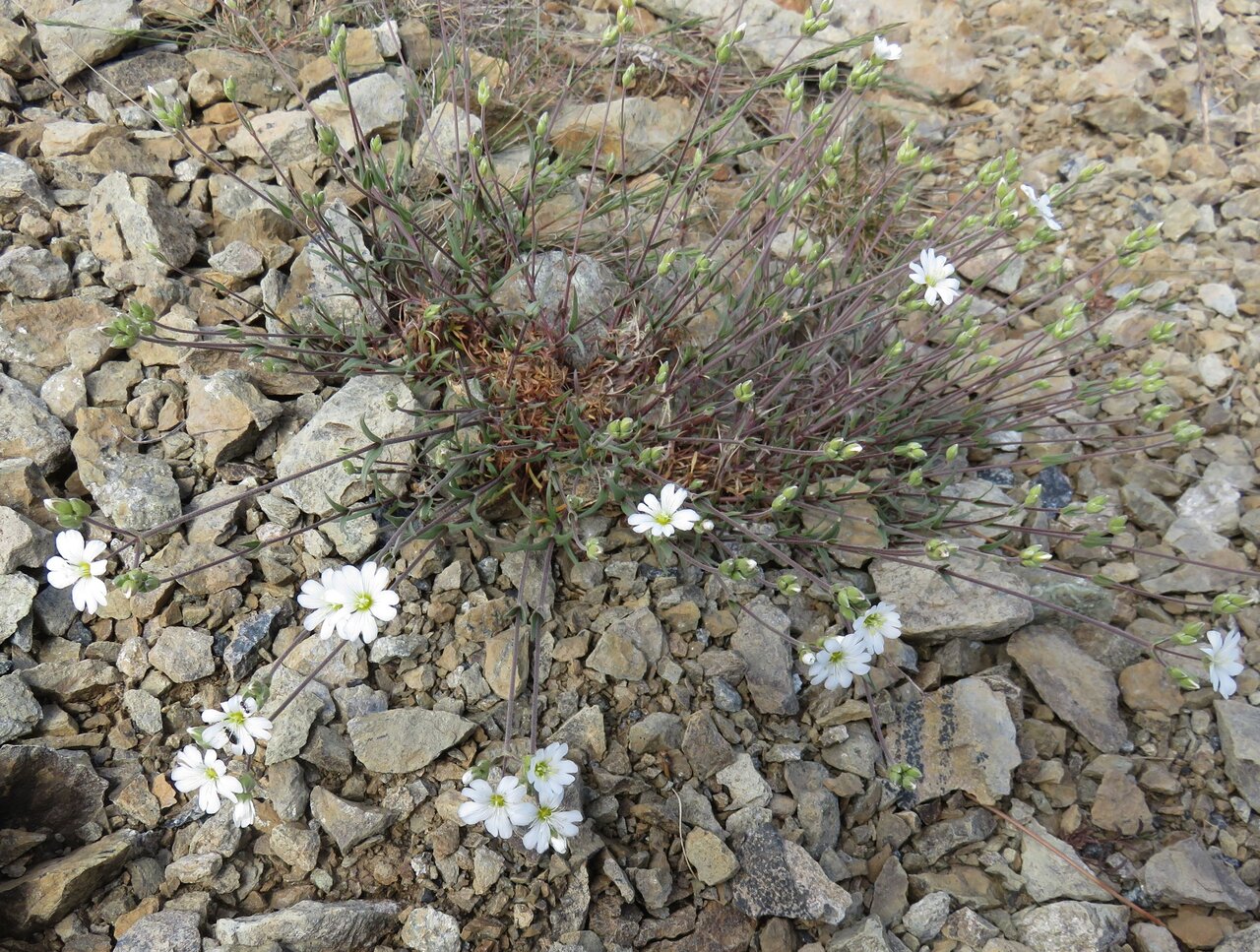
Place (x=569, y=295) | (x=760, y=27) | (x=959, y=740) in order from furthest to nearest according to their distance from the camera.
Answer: (x=760, y=27) → (x=569, y=295) → (x=959, y=740)

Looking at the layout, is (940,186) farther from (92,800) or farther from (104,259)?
(92,800)

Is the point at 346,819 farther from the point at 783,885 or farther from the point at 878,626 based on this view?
the point at 878,626

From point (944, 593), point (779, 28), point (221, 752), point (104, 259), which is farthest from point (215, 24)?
point (944, 593)

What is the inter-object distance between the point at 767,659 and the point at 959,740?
1.94 ft

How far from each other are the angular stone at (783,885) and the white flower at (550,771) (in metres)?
0.53

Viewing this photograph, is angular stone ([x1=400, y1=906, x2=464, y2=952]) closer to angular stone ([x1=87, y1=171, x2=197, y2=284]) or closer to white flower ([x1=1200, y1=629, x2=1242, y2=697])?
white flower ([x1=1200, y1=629, x2=1242, y2=697])

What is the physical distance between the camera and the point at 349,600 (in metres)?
2.16

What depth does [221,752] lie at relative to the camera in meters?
2.31

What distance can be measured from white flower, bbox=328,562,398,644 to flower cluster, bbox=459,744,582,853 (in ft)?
1.41

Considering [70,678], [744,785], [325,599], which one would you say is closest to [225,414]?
[70,678]

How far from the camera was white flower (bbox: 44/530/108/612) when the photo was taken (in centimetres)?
219

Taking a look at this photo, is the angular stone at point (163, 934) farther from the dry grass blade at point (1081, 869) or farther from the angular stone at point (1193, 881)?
the angular stone at point (1193, 881)

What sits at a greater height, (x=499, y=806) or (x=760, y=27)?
(x=760, y=27)

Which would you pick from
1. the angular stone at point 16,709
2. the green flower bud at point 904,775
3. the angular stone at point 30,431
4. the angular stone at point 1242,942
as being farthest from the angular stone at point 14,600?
the angular stone at point 1242,942
